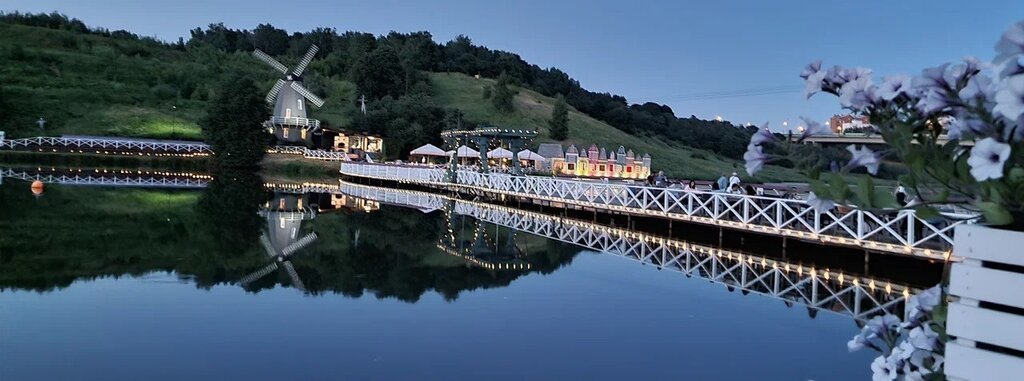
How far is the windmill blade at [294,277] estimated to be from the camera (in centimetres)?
1229

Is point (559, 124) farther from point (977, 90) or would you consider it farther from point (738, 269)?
point (977, 90)

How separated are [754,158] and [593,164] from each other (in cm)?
4483

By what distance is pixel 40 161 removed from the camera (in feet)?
160

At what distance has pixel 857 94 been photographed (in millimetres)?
2469

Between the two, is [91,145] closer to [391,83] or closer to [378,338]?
[391,83]

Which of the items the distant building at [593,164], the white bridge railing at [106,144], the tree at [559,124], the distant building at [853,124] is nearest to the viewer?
the distant building at [853,124]

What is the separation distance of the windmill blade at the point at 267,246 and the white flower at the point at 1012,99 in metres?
14.9

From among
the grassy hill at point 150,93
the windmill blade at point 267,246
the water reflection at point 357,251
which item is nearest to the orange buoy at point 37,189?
the water reflection at point 357,251

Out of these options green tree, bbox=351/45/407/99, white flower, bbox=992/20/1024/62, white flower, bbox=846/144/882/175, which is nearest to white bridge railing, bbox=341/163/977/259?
white flower, bbox=846/144/882/175

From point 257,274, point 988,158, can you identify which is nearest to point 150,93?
point 257,274

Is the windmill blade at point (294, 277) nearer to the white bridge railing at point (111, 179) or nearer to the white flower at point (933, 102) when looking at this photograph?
the white flower at point (933, 102)

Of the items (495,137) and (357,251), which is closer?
(357,251)

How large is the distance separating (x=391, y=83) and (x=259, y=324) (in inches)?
2897

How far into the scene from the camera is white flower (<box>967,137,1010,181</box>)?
1991 mm
